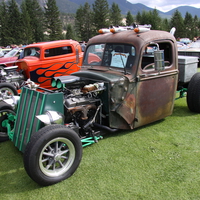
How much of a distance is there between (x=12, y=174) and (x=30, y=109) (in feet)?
3.29

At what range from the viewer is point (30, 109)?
3.51 m

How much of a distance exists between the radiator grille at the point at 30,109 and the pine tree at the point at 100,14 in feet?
198

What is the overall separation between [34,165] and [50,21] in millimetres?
60149

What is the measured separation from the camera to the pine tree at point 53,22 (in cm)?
5697

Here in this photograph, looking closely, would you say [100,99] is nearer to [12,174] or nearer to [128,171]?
[128,171]

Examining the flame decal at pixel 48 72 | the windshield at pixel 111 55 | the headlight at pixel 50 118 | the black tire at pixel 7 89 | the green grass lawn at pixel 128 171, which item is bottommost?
the green grass lawn at pixel 128 171

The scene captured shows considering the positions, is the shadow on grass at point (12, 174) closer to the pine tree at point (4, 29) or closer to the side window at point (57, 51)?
the side window at point (57, 51)

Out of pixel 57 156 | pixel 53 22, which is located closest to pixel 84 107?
pixel 57 156

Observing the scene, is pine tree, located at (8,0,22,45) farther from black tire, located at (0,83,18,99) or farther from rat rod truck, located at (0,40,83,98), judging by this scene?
black tire, located at (0,83,18,99)

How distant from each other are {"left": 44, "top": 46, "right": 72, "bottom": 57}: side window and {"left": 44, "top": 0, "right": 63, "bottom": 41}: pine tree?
50094mm

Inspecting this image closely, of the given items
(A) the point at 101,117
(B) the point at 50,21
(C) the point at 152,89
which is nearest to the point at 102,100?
(A) the point at 101,117

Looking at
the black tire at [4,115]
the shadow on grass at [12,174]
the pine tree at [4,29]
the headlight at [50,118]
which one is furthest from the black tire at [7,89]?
the pine tree at [4,29]

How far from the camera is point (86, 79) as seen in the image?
423 centimetres

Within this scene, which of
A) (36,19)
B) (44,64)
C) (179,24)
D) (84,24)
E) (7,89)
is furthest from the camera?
(84,24)
